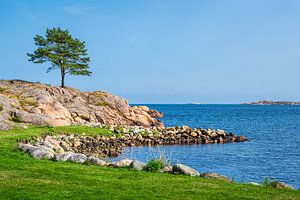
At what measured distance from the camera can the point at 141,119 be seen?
69188 mm

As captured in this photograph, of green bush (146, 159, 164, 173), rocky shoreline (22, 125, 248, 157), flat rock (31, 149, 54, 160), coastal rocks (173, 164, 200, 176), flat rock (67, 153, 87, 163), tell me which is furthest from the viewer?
rocky shoreline (22, 125, 248, 157)

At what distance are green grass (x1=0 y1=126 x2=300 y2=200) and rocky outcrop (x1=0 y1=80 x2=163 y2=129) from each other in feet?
57.3

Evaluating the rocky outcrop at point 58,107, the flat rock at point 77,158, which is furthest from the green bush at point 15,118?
the flat rock at point 77,158

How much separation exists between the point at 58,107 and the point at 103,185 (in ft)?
111

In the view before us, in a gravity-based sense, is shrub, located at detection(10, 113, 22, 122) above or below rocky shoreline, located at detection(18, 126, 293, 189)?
above

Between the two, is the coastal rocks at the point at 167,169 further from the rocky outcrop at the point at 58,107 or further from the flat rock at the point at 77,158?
the rocky outcrop at the point at 58,107

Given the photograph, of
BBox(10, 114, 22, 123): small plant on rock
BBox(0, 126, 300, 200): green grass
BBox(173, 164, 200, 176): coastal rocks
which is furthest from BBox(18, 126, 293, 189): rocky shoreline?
BBox(10, 114, 22, 123): small plant on rock

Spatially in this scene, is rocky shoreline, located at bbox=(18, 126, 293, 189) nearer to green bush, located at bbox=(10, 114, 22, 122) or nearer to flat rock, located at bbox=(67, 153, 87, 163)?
flat rock, located at bbox=(67, 153, 87, 163)

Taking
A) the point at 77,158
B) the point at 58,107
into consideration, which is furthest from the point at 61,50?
the point at 77,158

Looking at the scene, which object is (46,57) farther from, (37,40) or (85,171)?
(85,171)

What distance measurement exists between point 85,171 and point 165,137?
29.7 metres

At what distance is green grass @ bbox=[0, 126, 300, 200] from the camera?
481 inches

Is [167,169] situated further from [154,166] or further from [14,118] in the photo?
[14,118]

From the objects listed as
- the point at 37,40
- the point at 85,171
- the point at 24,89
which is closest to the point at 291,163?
the point at 85,171
